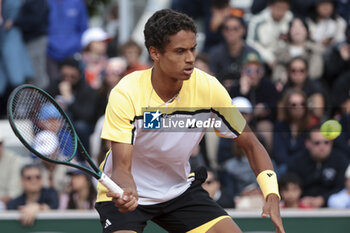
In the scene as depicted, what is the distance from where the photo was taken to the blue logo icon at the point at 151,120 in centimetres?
473

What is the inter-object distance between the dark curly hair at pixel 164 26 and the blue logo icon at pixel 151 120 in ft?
1.32

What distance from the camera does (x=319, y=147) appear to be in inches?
309

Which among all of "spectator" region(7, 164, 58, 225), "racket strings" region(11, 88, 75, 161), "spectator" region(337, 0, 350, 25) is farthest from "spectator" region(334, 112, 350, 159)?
"racket strings" region(11, 88, 75, 161)

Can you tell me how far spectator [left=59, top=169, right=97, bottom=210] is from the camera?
7.57 meters

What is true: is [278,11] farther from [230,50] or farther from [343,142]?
[343,142]

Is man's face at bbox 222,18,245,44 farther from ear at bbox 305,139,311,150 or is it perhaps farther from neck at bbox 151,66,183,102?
neck at bbox 151,66,183,102

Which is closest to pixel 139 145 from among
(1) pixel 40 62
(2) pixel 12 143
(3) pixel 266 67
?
(2) pixel 12 143

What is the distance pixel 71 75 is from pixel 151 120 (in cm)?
454

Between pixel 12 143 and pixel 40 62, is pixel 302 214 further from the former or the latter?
pixel 40 62

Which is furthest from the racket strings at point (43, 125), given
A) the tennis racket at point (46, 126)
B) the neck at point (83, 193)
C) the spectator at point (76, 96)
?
the spectator at point (76, 96)

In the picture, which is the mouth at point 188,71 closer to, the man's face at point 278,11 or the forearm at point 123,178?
the forearm at point 123,178

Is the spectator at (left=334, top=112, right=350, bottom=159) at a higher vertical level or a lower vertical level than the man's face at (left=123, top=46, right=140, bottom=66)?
lower

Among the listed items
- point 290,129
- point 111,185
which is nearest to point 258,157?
point 111,185

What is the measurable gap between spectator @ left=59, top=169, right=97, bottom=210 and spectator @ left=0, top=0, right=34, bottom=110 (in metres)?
2.36
